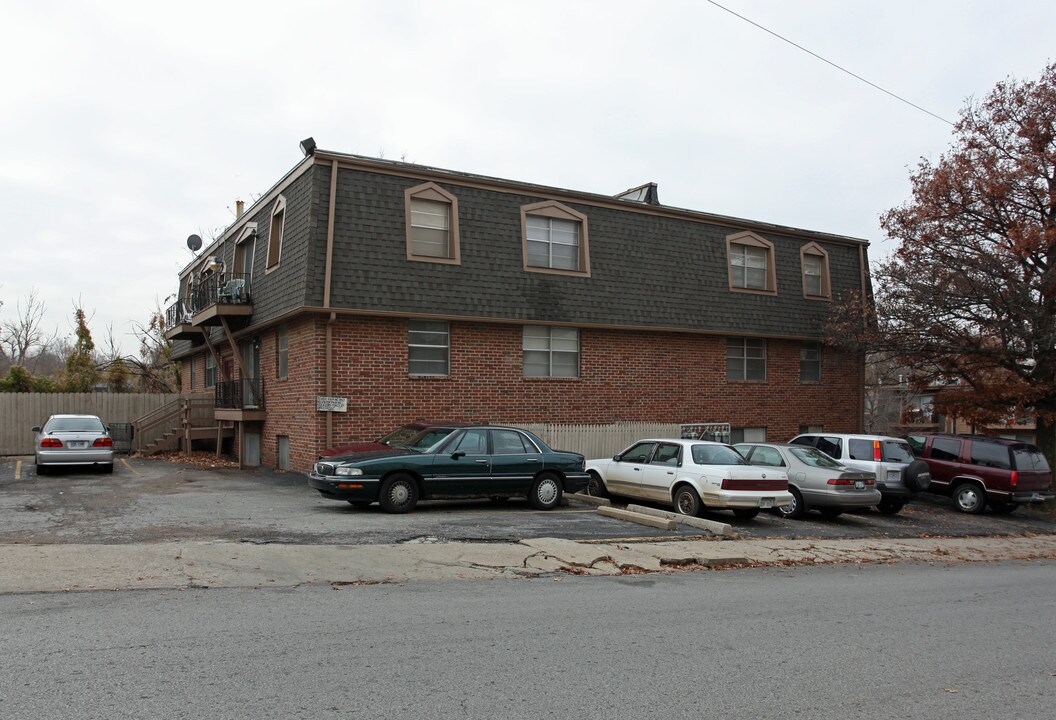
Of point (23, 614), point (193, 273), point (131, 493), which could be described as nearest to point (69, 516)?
point (131, 493)

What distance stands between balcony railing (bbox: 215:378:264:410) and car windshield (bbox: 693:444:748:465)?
12.7 m

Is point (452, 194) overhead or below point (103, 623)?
overhead

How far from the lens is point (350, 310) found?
704 inches

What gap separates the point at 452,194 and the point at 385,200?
167 cm

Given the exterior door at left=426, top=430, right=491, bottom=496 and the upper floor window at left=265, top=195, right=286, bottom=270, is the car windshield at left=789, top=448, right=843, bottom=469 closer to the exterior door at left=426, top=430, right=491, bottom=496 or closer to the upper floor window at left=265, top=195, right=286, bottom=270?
the exterior door at left=426, top=430, right=491, bottom=496

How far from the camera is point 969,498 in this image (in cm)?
1916

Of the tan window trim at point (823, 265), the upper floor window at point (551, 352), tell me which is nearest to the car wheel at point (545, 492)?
the upper floor window at point (551, 352)

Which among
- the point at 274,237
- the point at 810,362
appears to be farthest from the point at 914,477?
the point at 274,237

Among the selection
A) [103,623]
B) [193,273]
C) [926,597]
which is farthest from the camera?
[193,273]

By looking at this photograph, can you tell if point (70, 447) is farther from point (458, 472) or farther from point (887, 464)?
point (887, 464)

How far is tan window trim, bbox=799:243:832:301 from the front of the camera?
25578 millimetres

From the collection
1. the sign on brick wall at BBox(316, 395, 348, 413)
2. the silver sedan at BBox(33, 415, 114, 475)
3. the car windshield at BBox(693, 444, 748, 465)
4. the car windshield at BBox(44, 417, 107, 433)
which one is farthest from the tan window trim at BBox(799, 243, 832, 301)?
the car windshield at BBox(44, 417, 107, 433)

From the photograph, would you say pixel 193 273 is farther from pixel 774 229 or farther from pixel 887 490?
pixel 887 490

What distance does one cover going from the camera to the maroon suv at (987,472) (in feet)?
60.7
